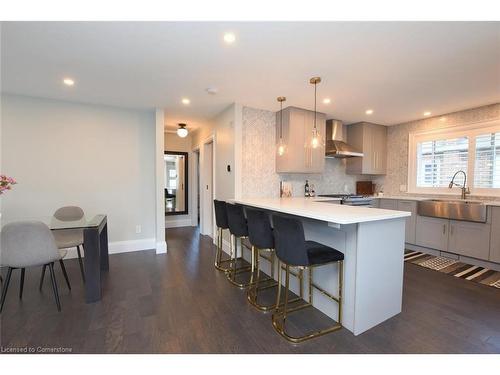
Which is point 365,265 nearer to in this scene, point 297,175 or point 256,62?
point 256,62

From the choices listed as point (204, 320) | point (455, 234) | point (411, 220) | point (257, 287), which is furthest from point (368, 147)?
point (204, 320)

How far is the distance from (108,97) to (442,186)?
572 centimetres

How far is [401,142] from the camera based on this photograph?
4.77m

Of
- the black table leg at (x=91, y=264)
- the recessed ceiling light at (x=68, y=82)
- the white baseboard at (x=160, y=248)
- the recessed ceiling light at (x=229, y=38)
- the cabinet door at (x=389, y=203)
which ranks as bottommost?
the white baseboard at (x=160, y=248)

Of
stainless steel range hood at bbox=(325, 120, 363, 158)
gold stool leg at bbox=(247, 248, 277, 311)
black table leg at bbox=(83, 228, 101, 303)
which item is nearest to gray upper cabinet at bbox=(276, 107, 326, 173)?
stainless steel range hood at bbox=(325, 120, 363, 158)

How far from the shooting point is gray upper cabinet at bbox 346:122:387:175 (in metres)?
4.71

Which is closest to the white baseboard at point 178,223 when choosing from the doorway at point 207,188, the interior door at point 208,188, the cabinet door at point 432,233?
the doorway at point 207,188

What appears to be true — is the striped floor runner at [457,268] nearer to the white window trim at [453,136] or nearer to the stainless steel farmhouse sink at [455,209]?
the stainless steel farmhouse sink at [455,209]

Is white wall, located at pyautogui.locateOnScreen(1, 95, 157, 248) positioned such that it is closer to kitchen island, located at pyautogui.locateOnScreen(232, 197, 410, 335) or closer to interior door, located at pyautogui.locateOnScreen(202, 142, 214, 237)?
interior door, located at pyautogui.locateOnScreen(202, 142, 214, 237)

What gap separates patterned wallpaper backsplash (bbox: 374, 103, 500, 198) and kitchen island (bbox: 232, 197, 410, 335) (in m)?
3.22

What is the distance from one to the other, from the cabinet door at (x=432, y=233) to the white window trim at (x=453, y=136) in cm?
68

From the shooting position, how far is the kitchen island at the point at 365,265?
6.01 feet

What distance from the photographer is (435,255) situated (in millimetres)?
3836
